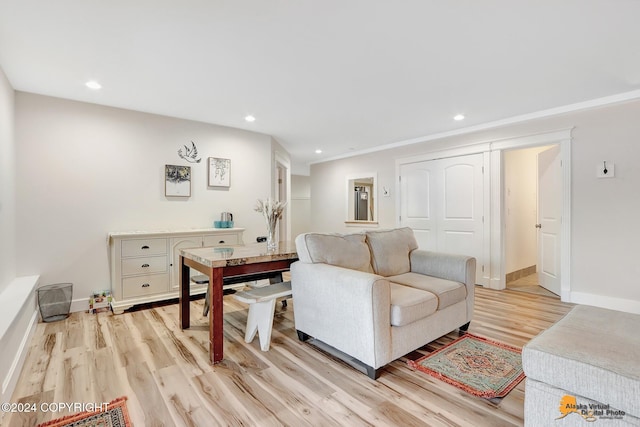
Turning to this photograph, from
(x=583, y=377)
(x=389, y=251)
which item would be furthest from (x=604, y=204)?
(x=583, y=377)

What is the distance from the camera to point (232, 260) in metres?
2.15

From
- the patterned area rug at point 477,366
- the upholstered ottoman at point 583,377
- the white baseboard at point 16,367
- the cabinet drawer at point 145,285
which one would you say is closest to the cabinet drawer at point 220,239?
the cabinet drawer at point 145,285

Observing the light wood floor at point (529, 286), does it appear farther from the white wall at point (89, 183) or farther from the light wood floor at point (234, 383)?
the white wall at point (89, 183)

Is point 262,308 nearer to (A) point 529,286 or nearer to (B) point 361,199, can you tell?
Result: (A) point 529,286

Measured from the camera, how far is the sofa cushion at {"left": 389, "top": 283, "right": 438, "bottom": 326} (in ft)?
6.46

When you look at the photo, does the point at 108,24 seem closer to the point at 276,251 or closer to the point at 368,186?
the point at 276,251

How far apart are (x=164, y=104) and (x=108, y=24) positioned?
5.12ft

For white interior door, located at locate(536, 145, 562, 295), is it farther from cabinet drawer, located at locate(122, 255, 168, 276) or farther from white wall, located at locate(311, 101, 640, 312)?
cabinet drawer, located at locate(122, 255, 168, 276)

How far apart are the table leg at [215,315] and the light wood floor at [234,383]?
103 millimetres

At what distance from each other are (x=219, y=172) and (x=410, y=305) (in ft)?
10.8

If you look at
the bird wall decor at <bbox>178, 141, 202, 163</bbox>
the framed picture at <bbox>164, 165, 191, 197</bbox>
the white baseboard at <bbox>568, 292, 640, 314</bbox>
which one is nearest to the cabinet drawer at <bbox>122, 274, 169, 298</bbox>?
the framed picture at <bbox>164, 165, 191, 197</bbox>

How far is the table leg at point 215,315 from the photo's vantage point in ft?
6.83

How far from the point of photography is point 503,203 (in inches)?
164

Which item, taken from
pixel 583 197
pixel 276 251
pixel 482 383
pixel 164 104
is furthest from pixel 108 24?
pixel 583 197
